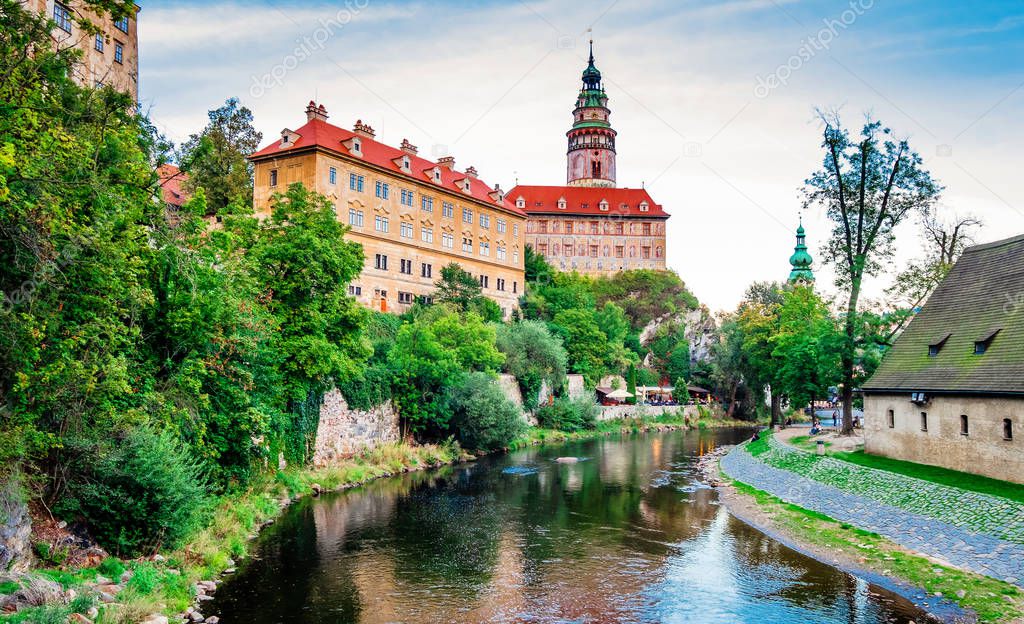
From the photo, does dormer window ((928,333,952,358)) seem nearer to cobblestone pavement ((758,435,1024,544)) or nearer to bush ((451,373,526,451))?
cobblestone pavement ((758,435,1024,544))

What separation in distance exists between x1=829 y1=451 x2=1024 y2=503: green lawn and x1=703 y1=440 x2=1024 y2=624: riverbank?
306cm

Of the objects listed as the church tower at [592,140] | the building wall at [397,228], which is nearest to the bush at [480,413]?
the building wall at [397,228]

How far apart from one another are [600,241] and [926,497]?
71895 mm

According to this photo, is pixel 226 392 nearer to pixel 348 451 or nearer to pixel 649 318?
pixel 348 451

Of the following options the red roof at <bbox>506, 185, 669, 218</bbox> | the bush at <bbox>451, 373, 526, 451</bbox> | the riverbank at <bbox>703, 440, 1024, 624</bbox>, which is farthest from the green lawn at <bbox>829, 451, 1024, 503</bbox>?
the red roof at <bbox>506, 185, 669, 218</bbox>

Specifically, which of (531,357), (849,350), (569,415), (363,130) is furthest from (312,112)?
(849,350)

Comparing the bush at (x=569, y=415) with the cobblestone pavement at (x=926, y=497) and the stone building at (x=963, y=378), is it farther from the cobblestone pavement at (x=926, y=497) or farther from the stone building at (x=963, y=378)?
the stone building at (x=963, y=378)

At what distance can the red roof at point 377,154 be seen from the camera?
4247 centimetres

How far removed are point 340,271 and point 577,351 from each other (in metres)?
34.6

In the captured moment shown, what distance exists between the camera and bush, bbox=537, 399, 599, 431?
157 feet

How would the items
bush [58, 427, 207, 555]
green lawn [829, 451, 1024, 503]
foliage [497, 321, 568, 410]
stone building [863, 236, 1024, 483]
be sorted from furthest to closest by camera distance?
foliage [497, 321, 568, 410] → stone building [863, 236, 1024, 483] → green lawn [829, 451, 1024, 503] → bush [58, 427, 207, 555]

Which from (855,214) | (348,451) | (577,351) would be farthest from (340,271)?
(577,351)

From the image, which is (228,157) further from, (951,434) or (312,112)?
(951,434)

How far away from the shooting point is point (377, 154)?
4706 cm
